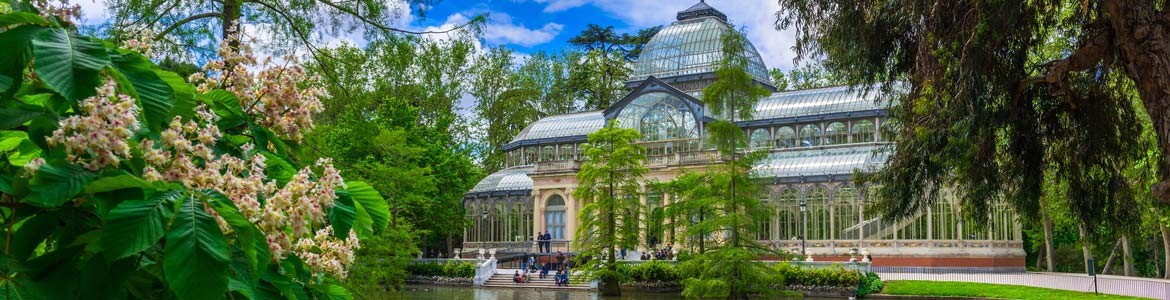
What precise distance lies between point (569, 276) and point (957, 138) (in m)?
24.2

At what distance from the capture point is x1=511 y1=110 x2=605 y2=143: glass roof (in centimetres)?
5056

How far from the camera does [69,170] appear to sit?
103 inches

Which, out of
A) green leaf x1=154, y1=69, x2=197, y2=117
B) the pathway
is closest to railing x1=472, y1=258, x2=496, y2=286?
the pathway

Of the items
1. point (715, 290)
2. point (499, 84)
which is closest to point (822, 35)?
point (715, 290)

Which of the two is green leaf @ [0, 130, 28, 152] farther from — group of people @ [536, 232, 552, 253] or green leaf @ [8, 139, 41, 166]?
group of people @ [536, 232, 552, 253]

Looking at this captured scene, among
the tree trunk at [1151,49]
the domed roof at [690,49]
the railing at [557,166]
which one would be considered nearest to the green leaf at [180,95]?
the tree trunk at [1151,49]

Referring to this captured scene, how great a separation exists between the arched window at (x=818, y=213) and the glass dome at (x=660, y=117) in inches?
249

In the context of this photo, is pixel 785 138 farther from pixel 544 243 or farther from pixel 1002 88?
pixel 1002 88

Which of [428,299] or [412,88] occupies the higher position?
[412,88]

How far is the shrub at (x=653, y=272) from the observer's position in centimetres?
3415

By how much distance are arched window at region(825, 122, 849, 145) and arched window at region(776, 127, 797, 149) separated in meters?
1.60

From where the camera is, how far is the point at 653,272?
1353 inches

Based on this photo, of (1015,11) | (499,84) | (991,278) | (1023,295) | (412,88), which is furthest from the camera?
(499,84)

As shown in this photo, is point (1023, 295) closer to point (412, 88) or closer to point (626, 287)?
point (626, 287)
